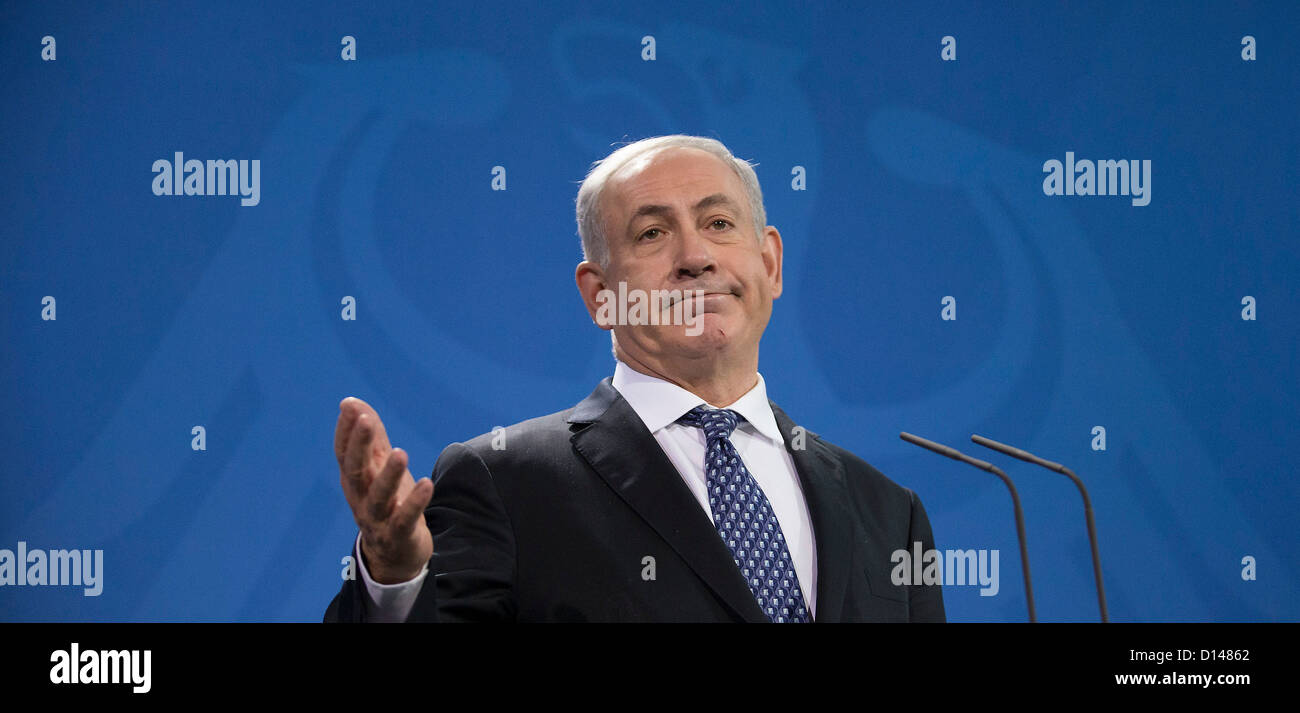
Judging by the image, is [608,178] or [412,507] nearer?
[412,507]

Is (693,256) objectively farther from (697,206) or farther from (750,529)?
(750,529)

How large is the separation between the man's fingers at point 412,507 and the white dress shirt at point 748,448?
1.97 feet

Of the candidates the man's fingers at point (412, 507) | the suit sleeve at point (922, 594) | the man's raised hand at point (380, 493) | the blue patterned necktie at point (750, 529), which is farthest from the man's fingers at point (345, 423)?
the suit sleeve at point (922, 594)

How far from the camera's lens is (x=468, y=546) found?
6.26 feet

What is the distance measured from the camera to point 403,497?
1528mm

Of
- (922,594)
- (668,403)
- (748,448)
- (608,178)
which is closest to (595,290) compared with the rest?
(608,178)

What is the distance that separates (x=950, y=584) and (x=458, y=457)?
1844 millimetres

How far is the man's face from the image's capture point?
2.18 m

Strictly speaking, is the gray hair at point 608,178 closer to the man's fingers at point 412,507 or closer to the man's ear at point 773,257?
the man's ear at point 773,257

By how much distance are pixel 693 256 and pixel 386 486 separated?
912 mm

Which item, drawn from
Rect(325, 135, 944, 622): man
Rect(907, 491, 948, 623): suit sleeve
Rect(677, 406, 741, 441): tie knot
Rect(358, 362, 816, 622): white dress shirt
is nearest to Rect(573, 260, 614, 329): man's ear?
Rect(325, 135, 944, 622): man
